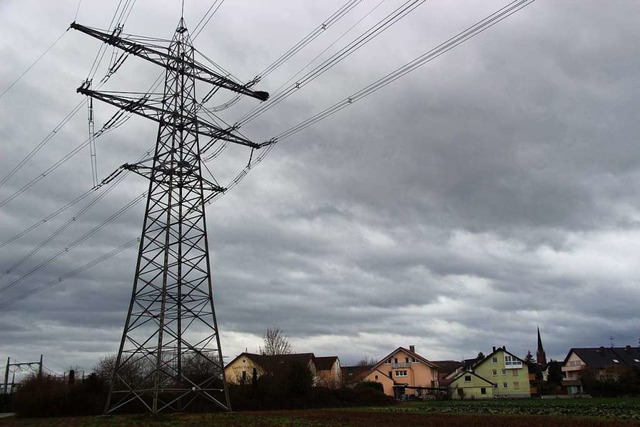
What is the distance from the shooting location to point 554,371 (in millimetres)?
145125

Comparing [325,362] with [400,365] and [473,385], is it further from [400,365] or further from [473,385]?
[473,385]

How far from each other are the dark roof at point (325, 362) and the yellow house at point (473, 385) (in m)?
25.6

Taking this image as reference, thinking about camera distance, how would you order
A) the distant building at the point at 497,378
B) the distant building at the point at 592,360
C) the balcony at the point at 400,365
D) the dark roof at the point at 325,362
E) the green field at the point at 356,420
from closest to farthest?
1. the green field at the point at 356,420
2. the distant building at the point at 497,378
3. the balcony at the point at 400,365
4. the dark roof at the point at 325,362
5. the distant building at the point at 592,360

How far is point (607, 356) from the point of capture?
126m

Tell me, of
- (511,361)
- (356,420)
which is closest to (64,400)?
(356,420)

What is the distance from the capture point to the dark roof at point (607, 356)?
122000mm

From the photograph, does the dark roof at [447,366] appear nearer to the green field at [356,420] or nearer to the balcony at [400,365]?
the balcony at [400,365]

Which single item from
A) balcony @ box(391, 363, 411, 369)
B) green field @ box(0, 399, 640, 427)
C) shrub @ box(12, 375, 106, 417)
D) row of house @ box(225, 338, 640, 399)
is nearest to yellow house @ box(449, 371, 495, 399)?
row of house @ box(225, 338, 640, 399)

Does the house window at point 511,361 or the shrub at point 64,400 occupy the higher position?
the house window at point 511,361

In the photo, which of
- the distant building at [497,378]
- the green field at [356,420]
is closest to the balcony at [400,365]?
the distant building at [497,378]

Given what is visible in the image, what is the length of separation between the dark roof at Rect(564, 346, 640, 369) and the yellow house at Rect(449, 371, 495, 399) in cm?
2773

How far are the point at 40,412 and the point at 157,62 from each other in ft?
95.6

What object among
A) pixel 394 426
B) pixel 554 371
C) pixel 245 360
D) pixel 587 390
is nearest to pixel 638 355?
pixel 554 371

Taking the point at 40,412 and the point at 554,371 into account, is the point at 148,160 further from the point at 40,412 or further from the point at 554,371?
the point at 554,371
